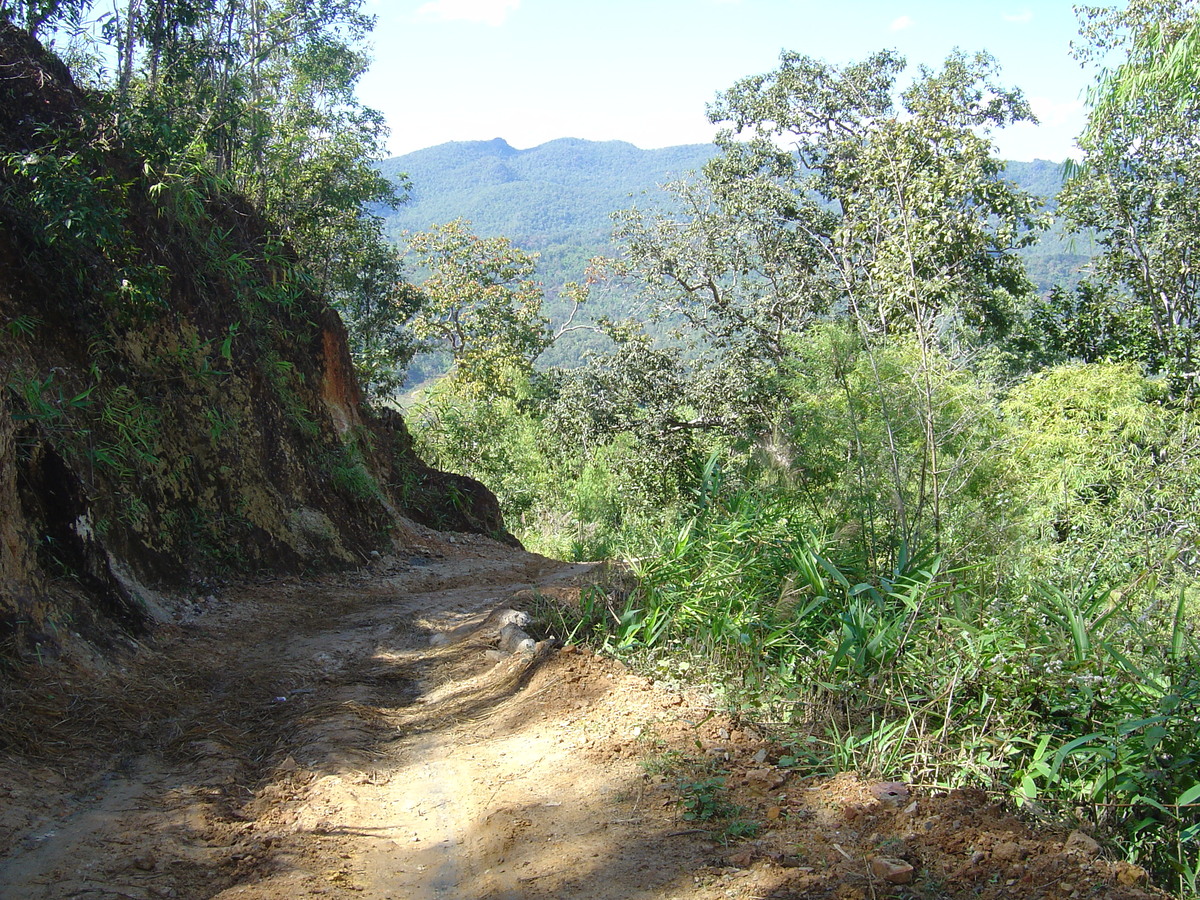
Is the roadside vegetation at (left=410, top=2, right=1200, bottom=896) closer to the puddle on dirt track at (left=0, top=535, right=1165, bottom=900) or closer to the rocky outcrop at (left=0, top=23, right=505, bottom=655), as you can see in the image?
the puddle on dirt track at (left=0, top=535, right=1165, bottom=900)

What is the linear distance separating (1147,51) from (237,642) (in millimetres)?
11593

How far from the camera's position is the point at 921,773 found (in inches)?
126

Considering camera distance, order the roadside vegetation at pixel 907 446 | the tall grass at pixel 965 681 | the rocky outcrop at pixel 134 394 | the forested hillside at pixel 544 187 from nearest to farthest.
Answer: the tall grass at pixel 965 681, the roadside vegetation at pixel 907 446, the rocky outcrop at pixel 134 394, the forested hillside at pixel 544 187

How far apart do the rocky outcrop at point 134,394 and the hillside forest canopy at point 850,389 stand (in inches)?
13.8

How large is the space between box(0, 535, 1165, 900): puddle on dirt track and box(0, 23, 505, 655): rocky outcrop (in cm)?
85

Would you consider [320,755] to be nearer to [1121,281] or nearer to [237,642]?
[237,642]

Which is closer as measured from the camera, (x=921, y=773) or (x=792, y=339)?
(x=921, y=773)

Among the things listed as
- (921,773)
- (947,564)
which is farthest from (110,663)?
(947,564)

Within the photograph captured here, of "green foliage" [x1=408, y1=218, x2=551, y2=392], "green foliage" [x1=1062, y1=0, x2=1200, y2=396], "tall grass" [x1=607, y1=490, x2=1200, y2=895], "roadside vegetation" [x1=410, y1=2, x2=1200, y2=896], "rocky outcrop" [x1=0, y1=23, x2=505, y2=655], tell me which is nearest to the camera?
"tall grass" [x1=607, y1=490, x2=1200, y2=895]

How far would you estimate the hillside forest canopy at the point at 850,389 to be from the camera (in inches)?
137

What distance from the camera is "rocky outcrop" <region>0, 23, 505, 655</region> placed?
4785 mm

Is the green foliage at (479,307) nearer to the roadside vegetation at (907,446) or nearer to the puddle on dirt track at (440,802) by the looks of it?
the roadside vegetation at (907,446)

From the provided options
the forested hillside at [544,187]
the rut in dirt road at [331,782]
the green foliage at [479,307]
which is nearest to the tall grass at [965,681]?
the rut in dirt road at [331,782]

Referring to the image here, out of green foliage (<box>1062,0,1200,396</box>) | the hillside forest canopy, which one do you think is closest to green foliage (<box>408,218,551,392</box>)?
the hillside forest canopy
